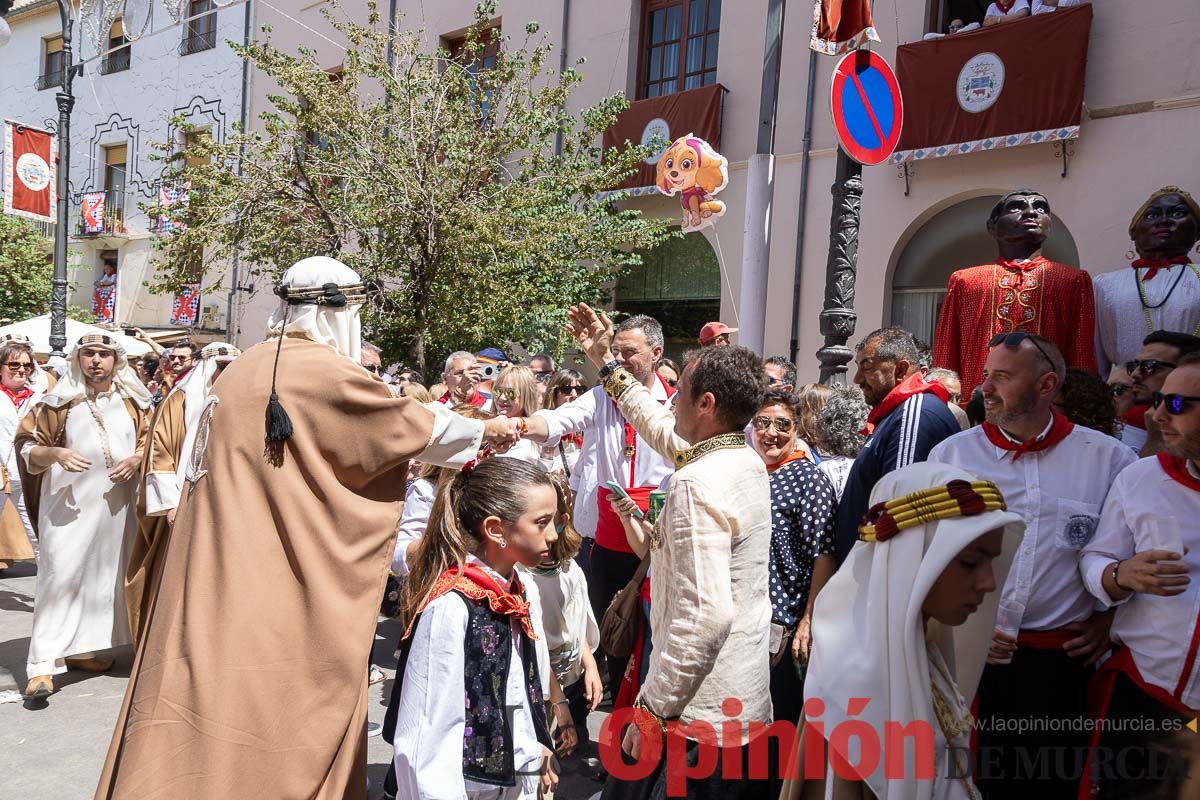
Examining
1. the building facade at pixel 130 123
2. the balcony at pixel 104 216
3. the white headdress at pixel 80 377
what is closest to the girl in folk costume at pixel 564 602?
the white headdress at pixel 80 377

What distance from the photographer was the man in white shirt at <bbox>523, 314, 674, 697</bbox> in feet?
14.0

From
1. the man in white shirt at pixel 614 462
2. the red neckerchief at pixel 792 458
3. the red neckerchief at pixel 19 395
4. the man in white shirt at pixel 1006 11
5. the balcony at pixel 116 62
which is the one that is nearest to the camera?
the red neckerchief at pixel 792 458

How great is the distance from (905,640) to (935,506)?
1.03 feet

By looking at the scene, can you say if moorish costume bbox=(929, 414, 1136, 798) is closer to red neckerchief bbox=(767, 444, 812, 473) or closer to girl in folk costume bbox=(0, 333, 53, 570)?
red neckerchief bbox=(767, 444, 812, 473)

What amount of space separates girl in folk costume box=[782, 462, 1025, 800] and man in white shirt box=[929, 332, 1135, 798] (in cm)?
81

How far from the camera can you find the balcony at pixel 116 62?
21.0 meters

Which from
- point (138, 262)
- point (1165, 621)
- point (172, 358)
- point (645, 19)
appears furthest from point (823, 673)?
point (138, 262)

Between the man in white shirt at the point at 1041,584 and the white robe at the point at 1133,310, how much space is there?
68.0 inches

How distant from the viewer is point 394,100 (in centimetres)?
1112

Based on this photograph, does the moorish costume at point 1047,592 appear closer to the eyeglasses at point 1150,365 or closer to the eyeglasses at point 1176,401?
the eyeglasses at point 1176,401

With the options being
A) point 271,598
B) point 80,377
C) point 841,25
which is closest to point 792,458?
point 271,598

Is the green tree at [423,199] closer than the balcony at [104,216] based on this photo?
Yes

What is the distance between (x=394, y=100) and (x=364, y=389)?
9.19 meters

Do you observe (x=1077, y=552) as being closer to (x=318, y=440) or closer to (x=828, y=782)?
(x=828, y=782)
